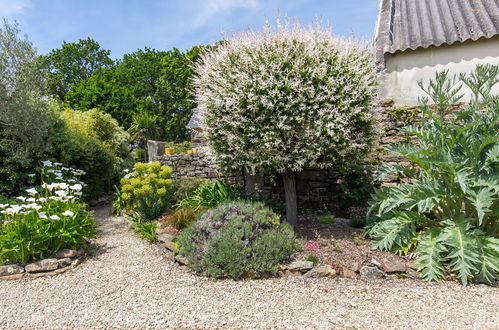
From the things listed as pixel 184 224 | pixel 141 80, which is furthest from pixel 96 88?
pixel 184 224

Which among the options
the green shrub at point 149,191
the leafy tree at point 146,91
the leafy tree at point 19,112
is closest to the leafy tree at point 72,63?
the leafy tree at point 146,91

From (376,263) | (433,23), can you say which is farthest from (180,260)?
(433,23)

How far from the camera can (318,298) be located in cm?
336

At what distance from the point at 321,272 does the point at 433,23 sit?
6863 mm

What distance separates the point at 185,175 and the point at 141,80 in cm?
2147

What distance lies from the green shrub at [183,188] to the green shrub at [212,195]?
246 millimetres

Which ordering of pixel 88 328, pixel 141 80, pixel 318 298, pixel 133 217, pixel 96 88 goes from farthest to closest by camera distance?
pixel 141 80
pixel 96 88
pixel 133 217
pixel 318 298
pixel 88 328

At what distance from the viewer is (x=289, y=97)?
4402mm

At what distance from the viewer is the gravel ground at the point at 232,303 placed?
2.93m

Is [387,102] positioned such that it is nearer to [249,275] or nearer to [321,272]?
[321,272]

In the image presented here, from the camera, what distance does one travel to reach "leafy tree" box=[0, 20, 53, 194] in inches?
270

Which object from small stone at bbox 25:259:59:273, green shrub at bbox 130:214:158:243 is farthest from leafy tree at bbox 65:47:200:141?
small stone at bbox 25:259:59:273

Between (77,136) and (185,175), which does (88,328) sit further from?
(77,136)

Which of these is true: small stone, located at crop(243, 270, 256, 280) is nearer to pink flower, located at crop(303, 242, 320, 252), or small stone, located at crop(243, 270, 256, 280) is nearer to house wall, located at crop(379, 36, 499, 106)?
pink flower, located at crop(303, 242, 320, 252)
